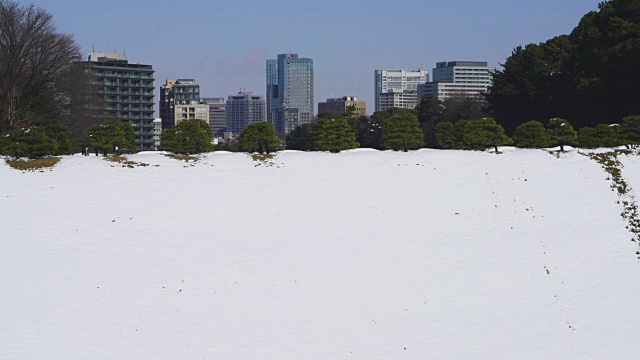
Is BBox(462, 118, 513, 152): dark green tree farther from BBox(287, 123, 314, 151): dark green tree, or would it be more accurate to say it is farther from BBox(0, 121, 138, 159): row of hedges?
BBox(287, 123, 314, 151): dark green tree

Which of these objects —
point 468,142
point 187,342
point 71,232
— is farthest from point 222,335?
point 468,142

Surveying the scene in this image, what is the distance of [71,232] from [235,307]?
8.72 m

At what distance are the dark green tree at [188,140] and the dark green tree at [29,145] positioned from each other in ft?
20.0

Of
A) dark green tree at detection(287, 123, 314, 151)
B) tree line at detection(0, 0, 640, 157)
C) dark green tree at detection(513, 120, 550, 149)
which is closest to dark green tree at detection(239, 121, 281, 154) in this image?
tree line at detection(0, 0, 640, 157)

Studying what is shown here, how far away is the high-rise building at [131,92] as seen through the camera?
174250 mm

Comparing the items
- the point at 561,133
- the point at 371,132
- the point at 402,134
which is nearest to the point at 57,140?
the point at 402,134

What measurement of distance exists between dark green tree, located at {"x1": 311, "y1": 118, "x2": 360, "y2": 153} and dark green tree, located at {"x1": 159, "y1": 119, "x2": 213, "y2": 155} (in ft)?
20.9

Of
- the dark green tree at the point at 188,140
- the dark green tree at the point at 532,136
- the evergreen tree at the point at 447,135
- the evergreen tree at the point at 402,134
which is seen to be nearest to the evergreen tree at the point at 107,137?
the dark green tree at the point at 188,140

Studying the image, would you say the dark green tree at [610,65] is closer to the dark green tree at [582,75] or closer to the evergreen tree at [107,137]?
the dark green tree at [582,75]

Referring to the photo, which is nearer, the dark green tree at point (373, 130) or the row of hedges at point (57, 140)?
the row of hedges at point (57, 140)

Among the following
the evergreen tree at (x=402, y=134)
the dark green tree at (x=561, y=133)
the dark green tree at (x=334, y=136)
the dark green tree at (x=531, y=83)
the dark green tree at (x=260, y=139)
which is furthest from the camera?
the dark green tree at (x=531, y=83)

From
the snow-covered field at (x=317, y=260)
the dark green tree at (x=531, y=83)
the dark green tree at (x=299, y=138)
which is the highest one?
the dark green tree at (x=531, y=83)

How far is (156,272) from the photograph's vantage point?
27156 millimetres

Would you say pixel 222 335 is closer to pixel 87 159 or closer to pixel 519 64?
pixel 87 159
